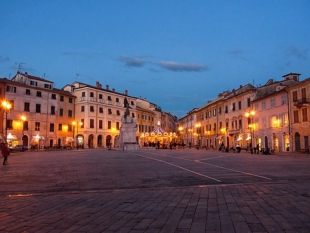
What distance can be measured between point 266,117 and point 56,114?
43274 millimetres

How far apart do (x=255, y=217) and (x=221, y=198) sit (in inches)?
76.6

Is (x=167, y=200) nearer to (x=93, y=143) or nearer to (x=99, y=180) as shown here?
(x=99, y=180)

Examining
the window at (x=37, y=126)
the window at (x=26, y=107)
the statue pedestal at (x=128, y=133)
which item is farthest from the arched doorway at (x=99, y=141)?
the statue pedestal at (x=128, y=133)

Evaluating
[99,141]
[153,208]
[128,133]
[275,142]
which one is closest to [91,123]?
[99,141]

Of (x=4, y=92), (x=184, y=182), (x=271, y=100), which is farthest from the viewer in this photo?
(x=4, y=92)

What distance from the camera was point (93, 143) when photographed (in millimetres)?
70562

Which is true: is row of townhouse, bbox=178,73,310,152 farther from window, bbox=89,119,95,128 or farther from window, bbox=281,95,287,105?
window, bbox=89,119,95,128

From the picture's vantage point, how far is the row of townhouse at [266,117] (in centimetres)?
4012

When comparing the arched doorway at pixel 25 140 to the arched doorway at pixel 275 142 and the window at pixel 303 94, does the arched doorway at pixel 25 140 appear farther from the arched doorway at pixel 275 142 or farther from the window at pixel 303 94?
the window at pixel 303 94

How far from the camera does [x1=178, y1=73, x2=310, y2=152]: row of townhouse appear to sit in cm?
4012

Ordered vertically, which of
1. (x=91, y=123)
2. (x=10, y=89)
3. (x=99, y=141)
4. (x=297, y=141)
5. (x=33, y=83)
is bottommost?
(x=297, y=141)

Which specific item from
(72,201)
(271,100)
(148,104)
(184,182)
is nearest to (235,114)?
(271,100)

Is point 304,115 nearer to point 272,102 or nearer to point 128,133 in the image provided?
point 272,102

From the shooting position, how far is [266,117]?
4891cm
